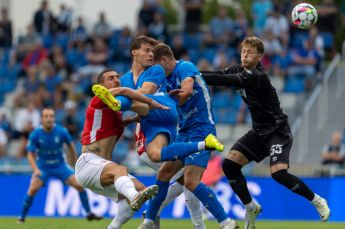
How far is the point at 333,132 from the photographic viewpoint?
85.3 ft

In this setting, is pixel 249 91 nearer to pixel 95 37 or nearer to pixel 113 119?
pixel 113 119

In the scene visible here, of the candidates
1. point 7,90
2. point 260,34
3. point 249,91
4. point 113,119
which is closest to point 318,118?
point 260,34

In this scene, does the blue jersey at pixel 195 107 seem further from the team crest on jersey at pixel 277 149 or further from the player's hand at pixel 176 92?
the team crest on jersey at pixel 277 149

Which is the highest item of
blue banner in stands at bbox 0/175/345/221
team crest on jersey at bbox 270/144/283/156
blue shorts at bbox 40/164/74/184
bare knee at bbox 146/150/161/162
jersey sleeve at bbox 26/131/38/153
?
bare knee at bbox 146/150/161/162

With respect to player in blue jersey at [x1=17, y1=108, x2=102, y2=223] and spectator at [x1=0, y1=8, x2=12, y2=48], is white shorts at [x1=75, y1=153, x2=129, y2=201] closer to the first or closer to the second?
player in blue jersey at [x1=17, y1=108, x2=102, y2=223]

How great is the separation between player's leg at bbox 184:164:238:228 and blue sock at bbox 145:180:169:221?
1.08 ft

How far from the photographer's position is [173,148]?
13023 millimetres

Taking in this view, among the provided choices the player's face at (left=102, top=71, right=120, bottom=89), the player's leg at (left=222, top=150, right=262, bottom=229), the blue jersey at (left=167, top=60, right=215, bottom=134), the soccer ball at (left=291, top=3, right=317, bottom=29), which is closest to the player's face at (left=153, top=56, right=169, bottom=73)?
the blue jersey at (left=167, top=60, right=215, bottom=134)

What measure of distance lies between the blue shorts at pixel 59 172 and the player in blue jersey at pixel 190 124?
20.9ft

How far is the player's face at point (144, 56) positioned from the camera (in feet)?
45.8

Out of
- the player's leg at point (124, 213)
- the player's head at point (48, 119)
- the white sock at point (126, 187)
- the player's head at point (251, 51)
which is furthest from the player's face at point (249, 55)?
the player's head at point (48, 119)

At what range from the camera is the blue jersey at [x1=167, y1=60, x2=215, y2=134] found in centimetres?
1430

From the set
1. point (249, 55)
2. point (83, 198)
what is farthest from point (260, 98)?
point (83, 198)

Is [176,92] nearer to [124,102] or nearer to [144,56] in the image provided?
[144,56]
